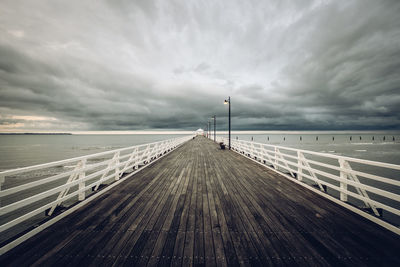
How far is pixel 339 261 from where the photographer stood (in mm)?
2270

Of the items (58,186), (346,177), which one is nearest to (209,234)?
(346,177)

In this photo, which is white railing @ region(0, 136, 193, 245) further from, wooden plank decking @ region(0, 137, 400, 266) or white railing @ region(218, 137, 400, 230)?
white railing @ region(218, 137, 400, 230)

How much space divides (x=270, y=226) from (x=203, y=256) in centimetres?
155

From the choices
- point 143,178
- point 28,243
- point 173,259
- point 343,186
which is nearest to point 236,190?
point 343,186

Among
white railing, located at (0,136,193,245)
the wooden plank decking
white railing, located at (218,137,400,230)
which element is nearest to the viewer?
the wooden plank decking

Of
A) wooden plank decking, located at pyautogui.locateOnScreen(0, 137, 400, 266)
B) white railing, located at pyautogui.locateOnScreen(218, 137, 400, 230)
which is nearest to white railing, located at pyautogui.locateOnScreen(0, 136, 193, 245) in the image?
wooden plank decking, located at pyautogui.locateOnScreen(0, 137, 400, 266)

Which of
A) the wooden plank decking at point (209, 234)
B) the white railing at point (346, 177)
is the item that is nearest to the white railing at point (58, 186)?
the wooden plank decking at point (209, 234)

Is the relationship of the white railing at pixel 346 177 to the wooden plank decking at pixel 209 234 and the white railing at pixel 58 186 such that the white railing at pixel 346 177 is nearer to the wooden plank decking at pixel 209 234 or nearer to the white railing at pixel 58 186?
the wooden plank decking at pixel 209 234

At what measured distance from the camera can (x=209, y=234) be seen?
9.33 ft

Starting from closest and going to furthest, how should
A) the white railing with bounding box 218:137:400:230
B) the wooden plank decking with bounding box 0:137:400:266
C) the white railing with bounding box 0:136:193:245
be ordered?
the wooden plank decking with bounding box 0:137:400:266, the white railing with bounding box 0:136:193:245, the white railing with bounding box 218:137:400:230

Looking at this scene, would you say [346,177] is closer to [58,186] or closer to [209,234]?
[209,234]

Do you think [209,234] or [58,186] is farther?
[58,186]

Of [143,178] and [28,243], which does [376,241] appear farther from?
[143,178]

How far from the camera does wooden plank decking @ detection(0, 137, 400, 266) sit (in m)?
2.30
